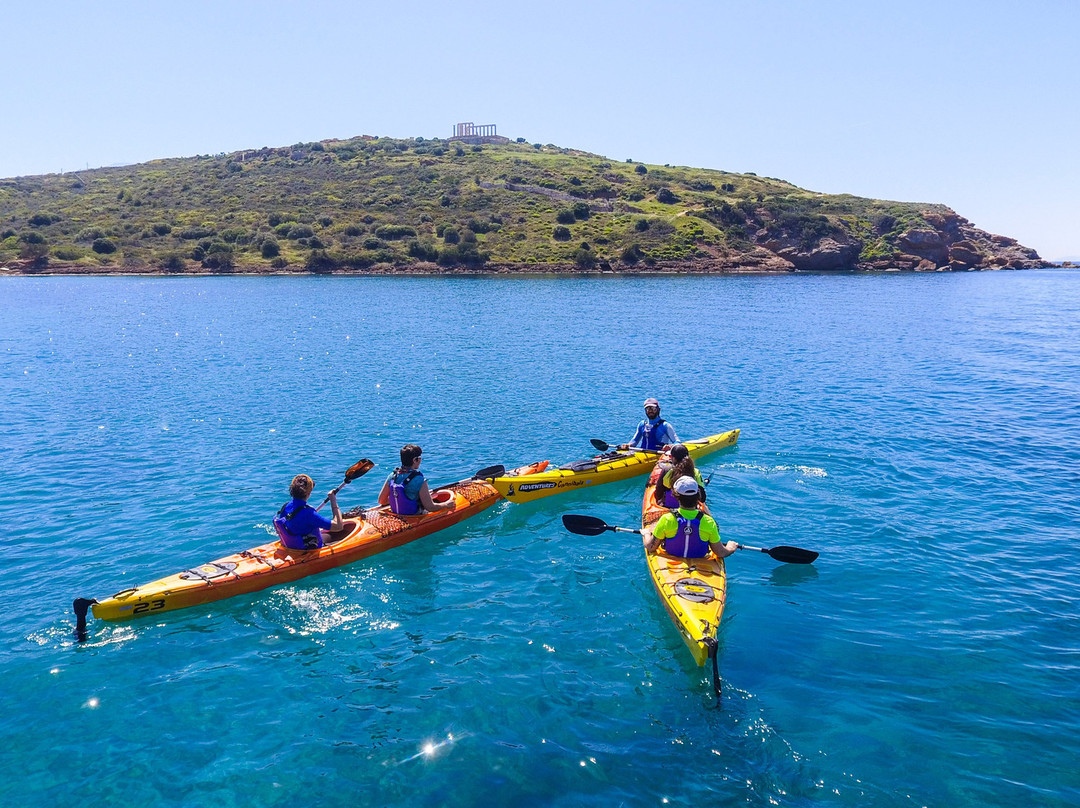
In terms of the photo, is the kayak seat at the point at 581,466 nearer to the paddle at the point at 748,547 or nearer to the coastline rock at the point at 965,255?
the paddle at the point at 748,547

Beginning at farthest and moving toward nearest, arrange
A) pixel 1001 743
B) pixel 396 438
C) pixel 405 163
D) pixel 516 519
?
1. pixel 405 163
2. pixel 396 438
3. pixel 516 519
4. pixel 1001 743

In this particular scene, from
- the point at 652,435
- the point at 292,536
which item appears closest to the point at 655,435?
the point at 652,435

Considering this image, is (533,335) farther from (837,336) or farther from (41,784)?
(41,784)

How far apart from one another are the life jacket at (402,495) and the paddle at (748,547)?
3.00 m

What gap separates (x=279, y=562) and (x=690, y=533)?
6815mm

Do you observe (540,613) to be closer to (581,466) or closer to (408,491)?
(408,491)

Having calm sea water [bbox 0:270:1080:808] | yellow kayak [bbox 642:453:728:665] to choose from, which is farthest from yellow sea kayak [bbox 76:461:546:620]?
yellow kayak [bbox 642:453:728:665]

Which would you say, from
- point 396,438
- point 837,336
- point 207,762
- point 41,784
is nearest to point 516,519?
point 396,438

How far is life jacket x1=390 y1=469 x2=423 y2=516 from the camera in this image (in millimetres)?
12758

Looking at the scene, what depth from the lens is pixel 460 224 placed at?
90.9 meters

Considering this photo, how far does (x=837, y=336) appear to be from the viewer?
38.6 meters

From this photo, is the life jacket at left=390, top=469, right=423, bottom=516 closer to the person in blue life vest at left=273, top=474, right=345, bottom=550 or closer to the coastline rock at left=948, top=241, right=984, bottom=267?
the person in blue life vest at left=273, top=474, right=345, bottom=550

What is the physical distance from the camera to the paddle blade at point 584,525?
1212 cm

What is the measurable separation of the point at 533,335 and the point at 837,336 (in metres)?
17.6
